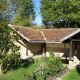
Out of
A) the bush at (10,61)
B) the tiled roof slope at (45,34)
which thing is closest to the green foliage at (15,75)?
the bush at (10,61)

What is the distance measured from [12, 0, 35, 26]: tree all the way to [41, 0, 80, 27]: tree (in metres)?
4.66

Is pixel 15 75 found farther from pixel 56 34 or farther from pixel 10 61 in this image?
pixel 56 34

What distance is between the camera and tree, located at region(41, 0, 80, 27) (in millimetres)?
48531

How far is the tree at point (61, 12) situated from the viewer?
159 ft

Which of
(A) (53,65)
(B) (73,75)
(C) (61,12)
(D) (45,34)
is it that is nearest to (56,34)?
(D) (45,34)

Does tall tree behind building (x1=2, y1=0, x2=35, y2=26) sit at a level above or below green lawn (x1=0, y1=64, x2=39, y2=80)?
above

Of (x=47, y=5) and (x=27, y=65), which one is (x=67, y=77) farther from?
(x=47, y=5)

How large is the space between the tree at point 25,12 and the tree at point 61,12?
4.66 metres

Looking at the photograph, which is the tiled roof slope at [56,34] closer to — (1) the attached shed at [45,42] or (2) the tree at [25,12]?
(1) the attached shed at [45,42]

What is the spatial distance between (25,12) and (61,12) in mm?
12825

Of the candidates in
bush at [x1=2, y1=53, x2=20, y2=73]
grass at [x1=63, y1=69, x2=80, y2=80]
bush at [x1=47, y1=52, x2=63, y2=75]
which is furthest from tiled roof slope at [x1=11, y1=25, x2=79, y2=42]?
bush at [x1=47, y1=52, x2=63, y2=75]

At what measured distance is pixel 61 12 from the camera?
163 feet

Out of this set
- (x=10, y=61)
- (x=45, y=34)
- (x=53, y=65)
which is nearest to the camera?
(x=53, y=65)

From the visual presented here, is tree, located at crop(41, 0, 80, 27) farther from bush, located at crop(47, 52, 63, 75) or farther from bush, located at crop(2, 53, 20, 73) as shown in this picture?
bush, located at crop(47, 52, 63, 75)
